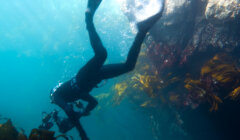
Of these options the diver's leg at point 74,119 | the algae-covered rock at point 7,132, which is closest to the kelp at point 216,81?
the diver's leg at point 74,119

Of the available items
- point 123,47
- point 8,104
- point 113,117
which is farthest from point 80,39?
point 8,104

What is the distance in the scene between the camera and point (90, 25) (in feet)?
11.4

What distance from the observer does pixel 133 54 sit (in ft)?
11.2

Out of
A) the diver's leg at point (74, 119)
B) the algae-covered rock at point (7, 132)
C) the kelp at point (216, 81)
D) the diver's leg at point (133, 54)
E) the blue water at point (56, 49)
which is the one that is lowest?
the kelp at point (216, 81)

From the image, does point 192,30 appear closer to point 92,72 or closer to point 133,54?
point 133,54

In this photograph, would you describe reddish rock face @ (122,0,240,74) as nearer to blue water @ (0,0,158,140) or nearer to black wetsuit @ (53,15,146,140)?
black wetsuit @ (53,15,146,140)

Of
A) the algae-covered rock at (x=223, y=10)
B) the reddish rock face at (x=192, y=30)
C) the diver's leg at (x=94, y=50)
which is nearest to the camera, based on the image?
the diver's leg at (x=94, y=50)

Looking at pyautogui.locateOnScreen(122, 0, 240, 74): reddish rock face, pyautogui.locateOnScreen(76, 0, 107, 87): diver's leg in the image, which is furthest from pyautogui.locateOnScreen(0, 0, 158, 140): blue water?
pyautogui.locateOnScreen(76, 0, 107, 87): diver's leg

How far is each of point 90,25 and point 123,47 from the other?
2025 centimetres

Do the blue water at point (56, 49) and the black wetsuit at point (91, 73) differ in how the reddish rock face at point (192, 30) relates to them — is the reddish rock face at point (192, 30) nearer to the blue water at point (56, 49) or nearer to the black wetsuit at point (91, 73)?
the black wetsuit at point (91, 73)

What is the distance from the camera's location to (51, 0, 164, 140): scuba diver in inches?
129

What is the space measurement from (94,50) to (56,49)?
126ft

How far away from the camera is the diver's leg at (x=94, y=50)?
3.44 m

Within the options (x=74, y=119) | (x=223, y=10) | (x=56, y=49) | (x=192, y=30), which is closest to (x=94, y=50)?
(x=74, y=119)
